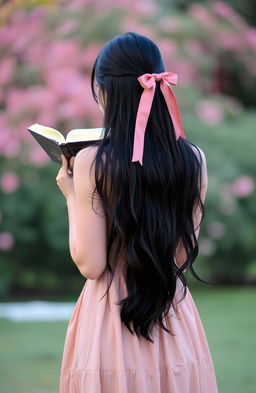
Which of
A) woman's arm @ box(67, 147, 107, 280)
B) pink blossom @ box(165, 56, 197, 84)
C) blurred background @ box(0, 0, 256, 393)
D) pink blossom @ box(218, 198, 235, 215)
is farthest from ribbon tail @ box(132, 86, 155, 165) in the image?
pink blossom @ box(165, 56, 197, 84)

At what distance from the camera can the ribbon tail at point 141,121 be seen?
2.20 meters

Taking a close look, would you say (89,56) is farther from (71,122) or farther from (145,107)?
(145,107)

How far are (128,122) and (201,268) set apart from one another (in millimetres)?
6330

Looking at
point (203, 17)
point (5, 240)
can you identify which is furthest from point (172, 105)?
point (203, 17)

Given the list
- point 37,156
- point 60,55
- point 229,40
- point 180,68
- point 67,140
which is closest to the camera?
point 67,140

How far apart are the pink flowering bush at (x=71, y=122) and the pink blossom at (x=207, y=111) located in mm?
13

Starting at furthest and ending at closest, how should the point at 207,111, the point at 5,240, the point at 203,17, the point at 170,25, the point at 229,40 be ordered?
the point at 229,40, the point at 203,17, the point at 170,25, the point at 207,111, the point at 5,240

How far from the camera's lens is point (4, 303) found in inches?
298

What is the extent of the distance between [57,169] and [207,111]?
1.85 metres

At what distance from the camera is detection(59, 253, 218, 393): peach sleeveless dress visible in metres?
2.22

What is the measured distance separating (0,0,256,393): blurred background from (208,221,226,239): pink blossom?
1cm

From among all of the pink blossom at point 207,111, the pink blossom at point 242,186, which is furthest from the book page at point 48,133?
the pink blossom at point 207,111

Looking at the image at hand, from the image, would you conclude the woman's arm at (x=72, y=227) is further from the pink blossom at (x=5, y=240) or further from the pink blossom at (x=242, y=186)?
the pink blossom at (x=242, y=186)

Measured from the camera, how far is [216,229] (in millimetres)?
7867
